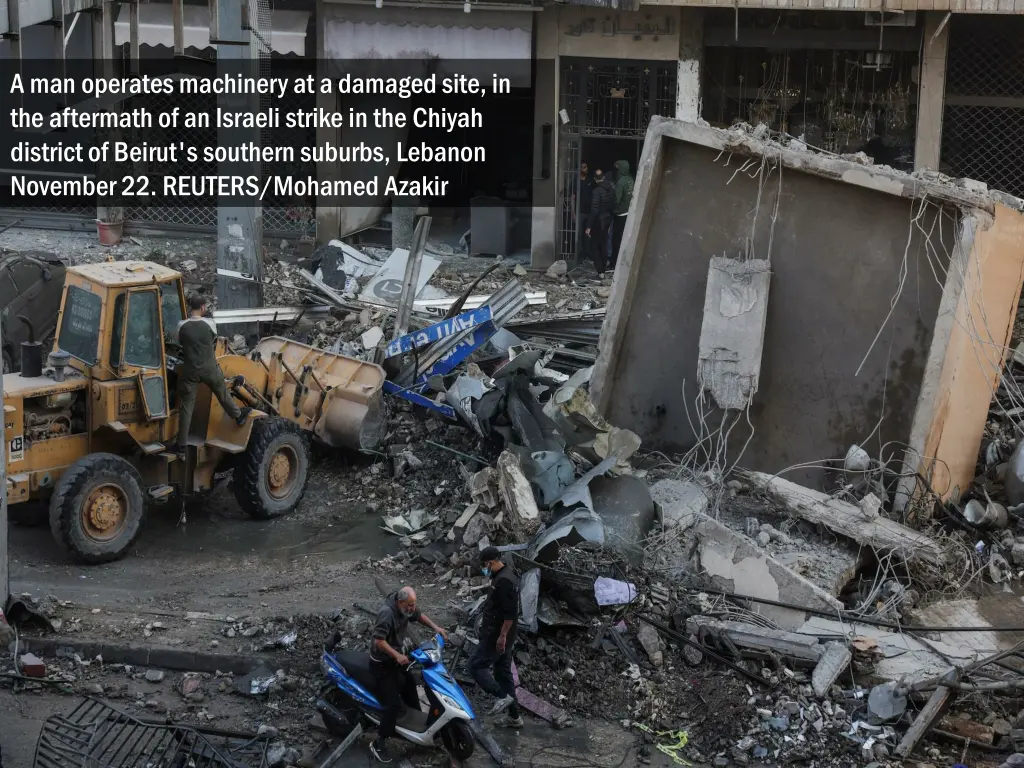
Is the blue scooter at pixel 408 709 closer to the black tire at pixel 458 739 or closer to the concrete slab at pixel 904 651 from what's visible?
the black tire at pixel 458 739

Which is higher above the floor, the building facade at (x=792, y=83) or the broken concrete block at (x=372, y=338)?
the building facade at (x=792, y=83)

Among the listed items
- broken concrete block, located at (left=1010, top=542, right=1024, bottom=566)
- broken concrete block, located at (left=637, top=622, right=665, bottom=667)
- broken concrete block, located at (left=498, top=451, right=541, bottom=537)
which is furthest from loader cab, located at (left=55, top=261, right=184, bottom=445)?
broken concrete block, located at (left=1010, top=542, right=1024, bottom=566)

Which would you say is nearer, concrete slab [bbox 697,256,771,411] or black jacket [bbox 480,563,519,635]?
black jacket [bbox 480,563,519,635]

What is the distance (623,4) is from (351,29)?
151 inches

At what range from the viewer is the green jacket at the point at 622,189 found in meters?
17.6

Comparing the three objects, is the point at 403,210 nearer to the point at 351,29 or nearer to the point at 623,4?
the point at 351,29

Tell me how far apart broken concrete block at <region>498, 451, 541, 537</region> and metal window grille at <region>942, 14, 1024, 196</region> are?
1034 centimetres

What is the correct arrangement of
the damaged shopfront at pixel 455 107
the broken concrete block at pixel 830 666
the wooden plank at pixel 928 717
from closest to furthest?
1. the wooden plank at pixel 928 717
2. the broken concrete block at pixel 830 666
3. the damaged shopfront at pixel 455 107

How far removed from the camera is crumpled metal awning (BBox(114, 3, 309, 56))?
17094 mm

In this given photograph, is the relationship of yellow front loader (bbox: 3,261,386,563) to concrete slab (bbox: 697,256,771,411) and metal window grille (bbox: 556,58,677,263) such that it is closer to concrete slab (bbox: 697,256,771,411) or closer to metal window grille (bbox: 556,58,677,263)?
concrete slab (bbox: 697,256,771,411)

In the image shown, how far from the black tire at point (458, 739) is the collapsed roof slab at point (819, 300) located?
4588 mm

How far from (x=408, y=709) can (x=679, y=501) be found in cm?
350

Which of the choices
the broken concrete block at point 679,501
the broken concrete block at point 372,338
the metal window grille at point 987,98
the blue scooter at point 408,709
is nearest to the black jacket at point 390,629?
the blue scooter at point 408,709

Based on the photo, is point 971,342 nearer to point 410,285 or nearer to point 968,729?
point 968,729
